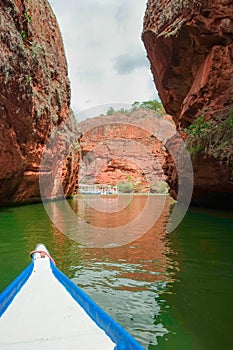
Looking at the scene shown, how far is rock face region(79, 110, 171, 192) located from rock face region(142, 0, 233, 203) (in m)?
30.4

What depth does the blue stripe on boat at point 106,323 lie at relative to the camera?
1367 millimetres

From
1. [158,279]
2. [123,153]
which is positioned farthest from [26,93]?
[123,153]

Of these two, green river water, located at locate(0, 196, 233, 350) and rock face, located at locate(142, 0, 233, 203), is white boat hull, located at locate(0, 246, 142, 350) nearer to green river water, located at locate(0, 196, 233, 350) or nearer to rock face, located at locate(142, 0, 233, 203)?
green river water, located at locate(0, 196, 233, 350)

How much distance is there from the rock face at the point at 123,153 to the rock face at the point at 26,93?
1040 inches

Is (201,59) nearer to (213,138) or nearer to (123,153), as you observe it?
(213,138)

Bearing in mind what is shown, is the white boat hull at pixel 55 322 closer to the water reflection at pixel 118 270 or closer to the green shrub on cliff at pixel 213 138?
the water reflection at pixel 118 270

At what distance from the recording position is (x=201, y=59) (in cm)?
972

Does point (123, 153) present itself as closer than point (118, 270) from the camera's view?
No

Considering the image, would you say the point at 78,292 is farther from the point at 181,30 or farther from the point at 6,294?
the point at 181,30

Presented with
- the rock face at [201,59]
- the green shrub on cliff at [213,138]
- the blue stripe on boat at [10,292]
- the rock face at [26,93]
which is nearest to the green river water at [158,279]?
→ the blue stripe on boat at [10,292]

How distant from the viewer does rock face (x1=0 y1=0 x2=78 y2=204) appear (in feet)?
33.9

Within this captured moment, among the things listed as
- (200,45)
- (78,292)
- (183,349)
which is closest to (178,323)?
(183,349)

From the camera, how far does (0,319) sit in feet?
5.47

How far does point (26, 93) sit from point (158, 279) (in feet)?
34.2
